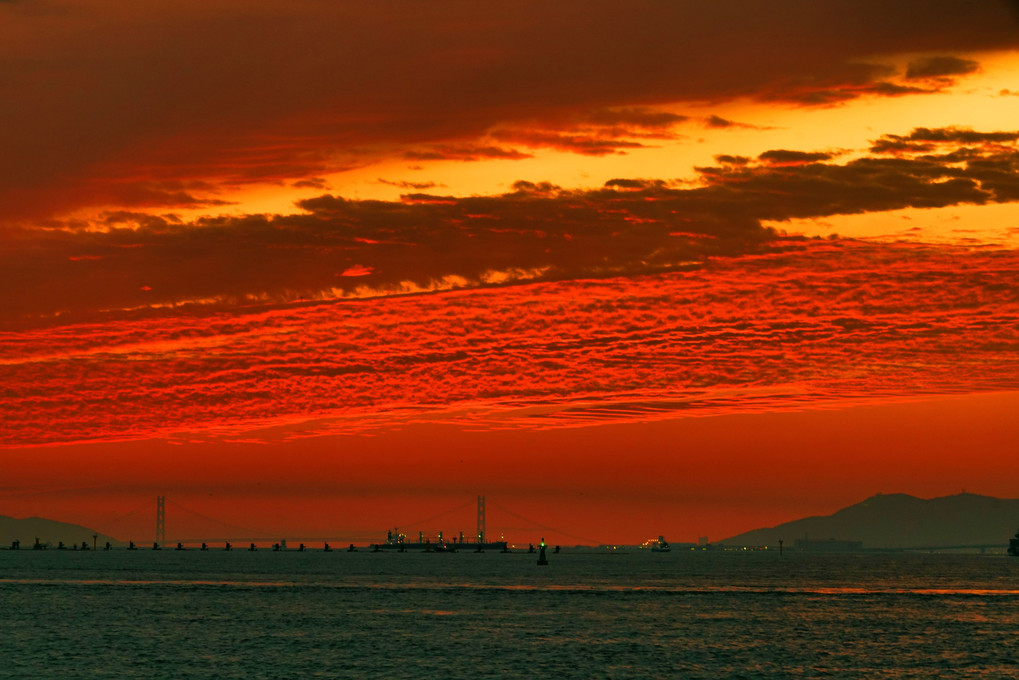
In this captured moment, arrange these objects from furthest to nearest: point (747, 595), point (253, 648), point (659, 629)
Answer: point (747, 595) < point (659, 629) < point (253, 648)

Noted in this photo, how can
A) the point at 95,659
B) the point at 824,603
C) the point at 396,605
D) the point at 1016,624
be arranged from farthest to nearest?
the point at 824,603 < the point at 396,605 < the point at 1016,624 < the point at 95,659

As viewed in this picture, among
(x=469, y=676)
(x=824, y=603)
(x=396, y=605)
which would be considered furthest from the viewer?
(x=824, y=603)

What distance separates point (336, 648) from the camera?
284ft

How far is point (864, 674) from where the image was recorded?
7431 centimetres

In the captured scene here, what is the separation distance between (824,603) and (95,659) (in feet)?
312

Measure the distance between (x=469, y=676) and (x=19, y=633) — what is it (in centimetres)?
4520

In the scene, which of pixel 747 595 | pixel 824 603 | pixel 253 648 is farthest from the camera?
pixel 747 595

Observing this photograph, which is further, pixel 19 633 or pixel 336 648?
pixel 19 633

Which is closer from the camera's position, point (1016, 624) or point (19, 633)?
point (19, 633)

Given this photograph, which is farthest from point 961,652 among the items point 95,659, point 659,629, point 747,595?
point 747,595

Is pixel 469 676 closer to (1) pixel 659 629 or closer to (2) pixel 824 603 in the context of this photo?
(1) pixel 659 629

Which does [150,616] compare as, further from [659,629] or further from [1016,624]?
[1016,624]

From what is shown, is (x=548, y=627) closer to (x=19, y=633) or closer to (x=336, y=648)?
(x=336, y=648)

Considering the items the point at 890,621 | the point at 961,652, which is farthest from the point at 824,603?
the point at 961,652
